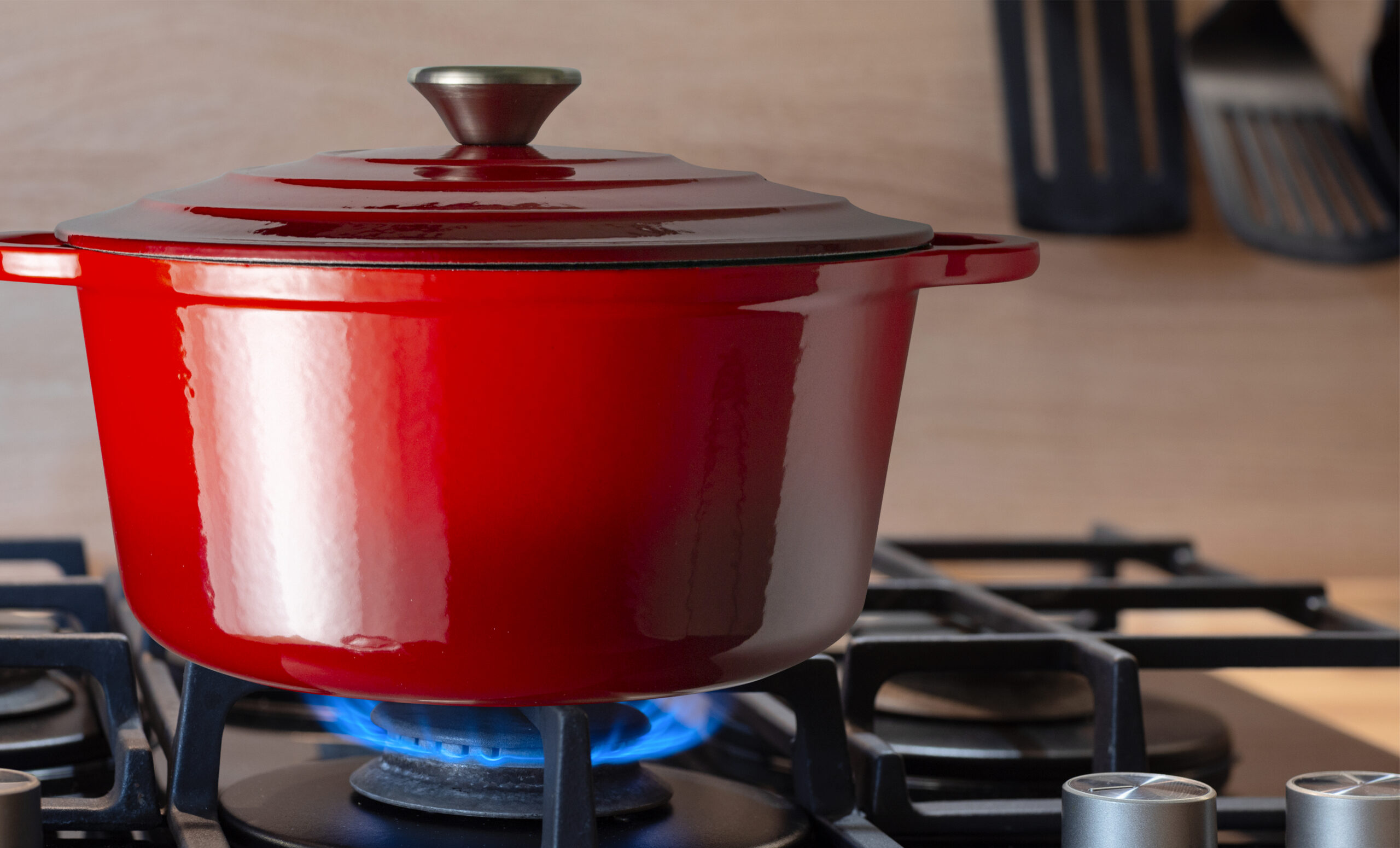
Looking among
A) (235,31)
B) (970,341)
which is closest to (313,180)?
(235,31)

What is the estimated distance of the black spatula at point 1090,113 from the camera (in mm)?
1070

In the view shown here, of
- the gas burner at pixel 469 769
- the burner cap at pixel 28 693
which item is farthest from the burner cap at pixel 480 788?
the burner cap at pixel 28 693

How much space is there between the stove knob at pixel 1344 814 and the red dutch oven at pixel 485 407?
0.61ft

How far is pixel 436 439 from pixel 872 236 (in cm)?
16

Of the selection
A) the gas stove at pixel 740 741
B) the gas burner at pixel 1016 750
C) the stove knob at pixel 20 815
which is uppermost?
the stove knob at pixel 20 815

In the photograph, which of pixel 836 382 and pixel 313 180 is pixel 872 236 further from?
pixel 313 180

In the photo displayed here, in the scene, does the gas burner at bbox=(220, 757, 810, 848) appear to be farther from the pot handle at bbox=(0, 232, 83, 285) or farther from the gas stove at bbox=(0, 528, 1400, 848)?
the pot handle at bbox=(0, 232, 83, 285)

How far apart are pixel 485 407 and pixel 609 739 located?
206 millimetres

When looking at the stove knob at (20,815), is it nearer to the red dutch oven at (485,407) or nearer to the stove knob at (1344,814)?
the red dutch oven at (485,407)

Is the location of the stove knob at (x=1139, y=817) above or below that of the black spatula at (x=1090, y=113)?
below

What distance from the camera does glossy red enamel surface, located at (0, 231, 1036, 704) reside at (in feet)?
1.47

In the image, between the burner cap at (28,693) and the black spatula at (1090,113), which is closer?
the burner cap at (28,693)

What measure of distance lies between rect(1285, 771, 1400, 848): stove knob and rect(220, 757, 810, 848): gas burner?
19cm

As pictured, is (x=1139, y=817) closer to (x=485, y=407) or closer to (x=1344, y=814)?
(x=1344, y=814)
